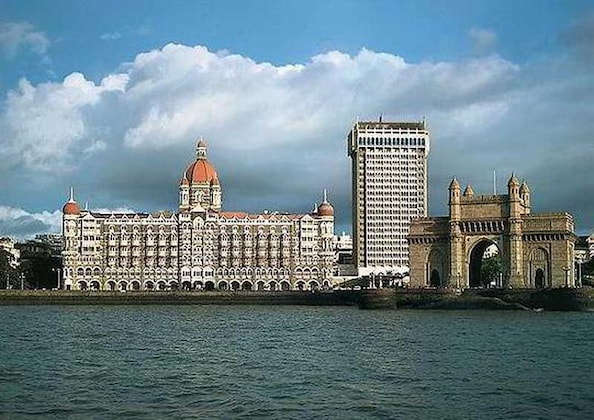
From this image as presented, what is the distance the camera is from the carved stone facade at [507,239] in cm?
11800

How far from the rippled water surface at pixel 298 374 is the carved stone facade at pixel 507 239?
56837 mm

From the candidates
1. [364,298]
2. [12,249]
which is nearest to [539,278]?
[364,298]

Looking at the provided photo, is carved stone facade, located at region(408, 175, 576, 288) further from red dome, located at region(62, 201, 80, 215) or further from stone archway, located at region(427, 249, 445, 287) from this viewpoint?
red dome, located at region(62, 201, 80, 215)

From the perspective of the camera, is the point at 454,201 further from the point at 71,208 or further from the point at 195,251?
the point at 71,208

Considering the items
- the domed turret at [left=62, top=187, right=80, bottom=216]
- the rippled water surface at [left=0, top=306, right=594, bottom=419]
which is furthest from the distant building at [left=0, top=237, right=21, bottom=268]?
the rippled water surface at [left=0, top=306, right=594, bottom=419]

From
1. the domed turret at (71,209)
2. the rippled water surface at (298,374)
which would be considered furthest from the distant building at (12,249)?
the rippled water surface at (298,374)

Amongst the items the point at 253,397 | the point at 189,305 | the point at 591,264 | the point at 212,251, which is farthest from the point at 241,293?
the point at 253,397

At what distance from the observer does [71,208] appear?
525 feet

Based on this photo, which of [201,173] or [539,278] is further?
[201,173]

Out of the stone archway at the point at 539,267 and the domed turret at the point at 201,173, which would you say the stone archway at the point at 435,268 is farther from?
the domed turret at the point at 201,173

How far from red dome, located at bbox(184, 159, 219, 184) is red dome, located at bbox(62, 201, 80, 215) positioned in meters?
21.1

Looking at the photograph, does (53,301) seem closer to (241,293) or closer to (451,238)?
(241,293)

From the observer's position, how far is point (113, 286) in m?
158

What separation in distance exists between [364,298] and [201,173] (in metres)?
67.4
